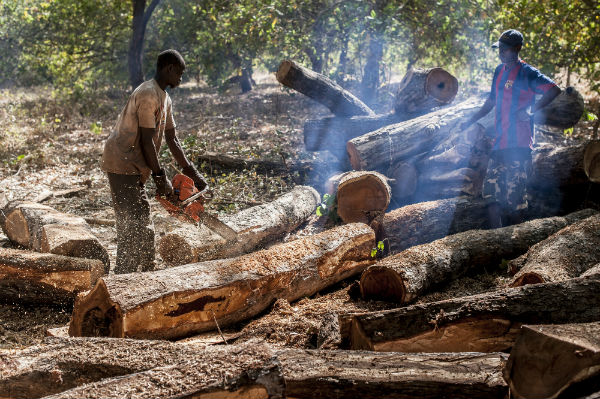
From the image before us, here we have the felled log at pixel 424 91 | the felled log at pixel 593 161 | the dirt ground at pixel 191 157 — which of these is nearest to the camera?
the dirt ground at pixel 191 157

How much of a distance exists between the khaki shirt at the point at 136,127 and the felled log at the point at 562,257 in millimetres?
3138

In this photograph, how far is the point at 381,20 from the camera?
1081 centimetres

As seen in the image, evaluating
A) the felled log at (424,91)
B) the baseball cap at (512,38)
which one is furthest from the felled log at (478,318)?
the felled log at (424,91)

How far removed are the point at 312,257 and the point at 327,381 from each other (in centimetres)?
200

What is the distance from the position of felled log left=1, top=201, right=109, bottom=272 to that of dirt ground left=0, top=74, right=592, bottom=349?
0.38 m

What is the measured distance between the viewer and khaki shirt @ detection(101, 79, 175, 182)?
13.9 feet

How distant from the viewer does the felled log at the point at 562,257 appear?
3.76 metres

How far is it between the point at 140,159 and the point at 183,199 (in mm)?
522

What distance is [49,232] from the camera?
4.80 m

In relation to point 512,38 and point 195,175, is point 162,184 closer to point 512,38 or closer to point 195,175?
point 195,175

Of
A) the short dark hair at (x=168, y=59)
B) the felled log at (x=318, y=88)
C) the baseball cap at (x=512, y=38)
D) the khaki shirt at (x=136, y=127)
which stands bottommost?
the khaki shirt at (x=136, y=127)

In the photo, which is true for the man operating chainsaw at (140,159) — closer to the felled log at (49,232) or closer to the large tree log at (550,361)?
the felled log at (49,232)

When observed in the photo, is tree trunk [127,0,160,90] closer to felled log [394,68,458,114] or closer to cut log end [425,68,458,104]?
felled log [394,68,458,114]

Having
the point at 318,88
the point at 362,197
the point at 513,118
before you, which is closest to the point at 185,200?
the point at 362,197
